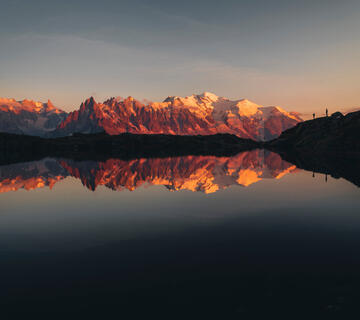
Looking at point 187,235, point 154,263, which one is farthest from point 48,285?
point 187,235

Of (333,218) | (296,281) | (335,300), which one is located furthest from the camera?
(333,218)

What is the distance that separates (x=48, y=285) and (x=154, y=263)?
633 cm

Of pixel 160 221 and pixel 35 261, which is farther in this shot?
pixel 160 221

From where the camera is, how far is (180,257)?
61.8 feet

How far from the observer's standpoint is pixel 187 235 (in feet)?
78.1

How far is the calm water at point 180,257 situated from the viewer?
13.5 m

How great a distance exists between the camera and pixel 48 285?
51.2ft

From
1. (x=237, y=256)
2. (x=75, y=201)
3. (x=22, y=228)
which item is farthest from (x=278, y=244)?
(x=75, y=201)

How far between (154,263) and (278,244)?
9.86m

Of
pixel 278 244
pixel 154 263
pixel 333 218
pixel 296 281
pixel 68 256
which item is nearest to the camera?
pixel 296 281

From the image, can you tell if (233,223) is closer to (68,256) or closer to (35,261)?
→ (68,256)

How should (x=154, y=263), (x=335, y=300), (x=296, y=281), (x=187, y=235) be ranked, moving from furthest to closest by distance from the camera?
(x=187, y=235) → (x=154, y=263) → (x=296, y=281) → (x=335, y=300)

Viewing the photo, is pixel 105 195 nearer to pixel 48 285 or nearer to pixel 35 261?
pixel 35 261

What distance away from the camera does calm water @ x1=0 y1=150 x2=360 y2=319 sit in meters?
13.5
